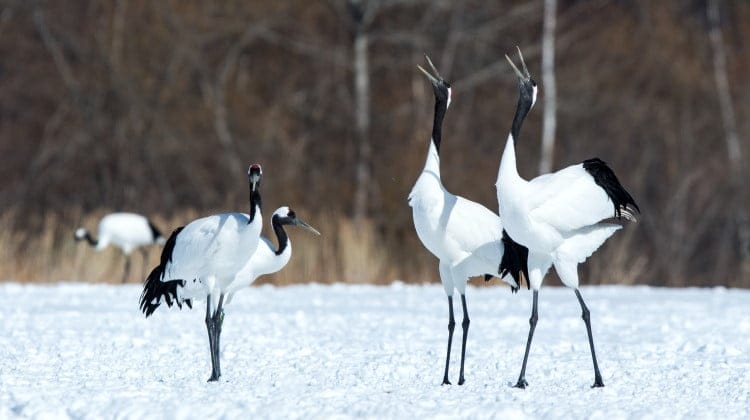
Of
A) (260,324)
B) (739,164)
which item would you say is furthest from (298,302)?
(739,164)

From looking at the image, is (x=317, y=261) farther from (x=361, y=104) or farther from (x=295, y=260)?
(x=361, y=104)

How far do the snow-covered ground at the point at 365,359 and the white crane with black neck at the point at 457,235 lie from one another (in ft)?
2.07

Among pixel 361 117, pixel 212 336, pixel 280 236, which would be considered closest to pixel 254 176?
pixel 280 236

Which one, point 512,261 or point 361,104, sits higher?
point 361,104

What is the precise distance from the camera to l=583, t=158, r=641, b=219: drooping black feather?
24.7ft

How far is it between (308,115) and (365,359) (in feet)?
53.8

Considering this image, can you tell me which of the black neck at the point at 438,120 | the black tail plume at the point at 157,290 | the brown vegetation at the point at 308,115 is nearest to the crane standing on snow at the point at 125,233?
the brown vegetation at the point at 308,115

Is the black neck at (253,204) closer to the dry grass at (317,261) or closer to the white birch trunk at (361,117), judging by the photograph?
the dry grass at (317,261)

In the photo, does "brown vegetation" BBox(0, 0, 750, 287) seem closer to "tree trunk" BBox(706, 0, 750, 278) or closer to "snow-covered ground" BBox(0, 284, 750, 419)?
"tree trunk" BBox(706, 0, 750, 278)

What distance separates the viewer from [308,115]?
980 inches

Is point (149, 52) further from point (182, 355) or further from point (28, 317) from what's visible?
point (182, 355)

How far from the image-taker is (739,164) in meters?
23.3

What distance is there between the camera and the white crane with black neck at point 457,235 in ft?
24.7

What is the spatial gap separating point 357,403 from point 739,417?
5.93 ft
